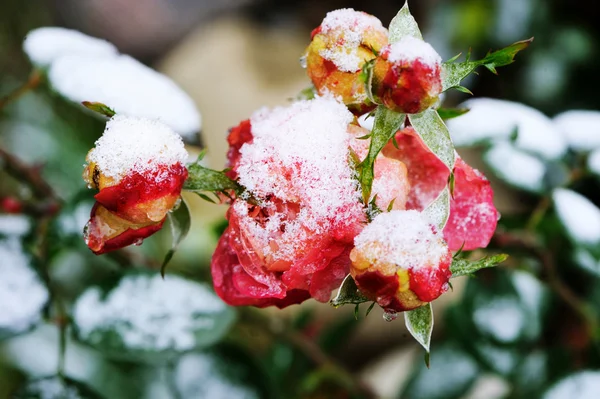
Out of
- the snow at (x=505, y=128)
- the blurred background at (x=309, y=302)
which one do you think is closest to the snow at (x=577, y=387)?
the blurred background at (x=309, y=302)

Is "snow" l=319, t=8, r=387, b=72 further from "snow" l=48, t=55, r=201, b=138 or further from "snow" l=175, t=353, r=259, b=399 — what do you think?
"snow" l=175, t=353, r=259, b=399

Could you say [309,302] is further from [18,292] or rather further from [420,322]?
[420,322]

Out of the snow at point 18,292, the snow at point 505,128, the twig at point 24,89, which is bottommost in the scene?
the snow at point 18,292

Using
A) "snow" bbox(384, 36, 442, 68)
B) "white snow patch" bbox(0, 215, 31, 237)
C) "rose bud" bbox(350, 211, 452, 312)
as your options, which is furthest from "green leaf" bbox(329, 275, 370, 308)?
"white snow patch" bbox(0, 215, 31, 237)

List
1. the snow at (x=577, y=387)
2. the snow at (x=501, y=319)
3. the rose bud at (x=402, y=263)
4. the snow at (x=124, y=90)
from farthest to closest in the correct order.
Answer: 1. the snow at (x=501, y=319)
2. the snow at (x=577, y=387)
3. the snow at (x=124, y=90)
4. the rose bud at (x=402, y=263)

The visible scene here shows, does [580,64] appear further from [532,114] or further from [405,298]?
[405,298]

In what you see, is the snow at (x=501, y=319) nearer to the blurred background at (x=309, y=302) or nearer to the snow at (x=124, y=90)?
the blurred background at (x=309, y=302)

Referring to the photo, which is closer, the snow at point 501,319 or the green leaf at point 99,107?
the green leaf at point 99,107
